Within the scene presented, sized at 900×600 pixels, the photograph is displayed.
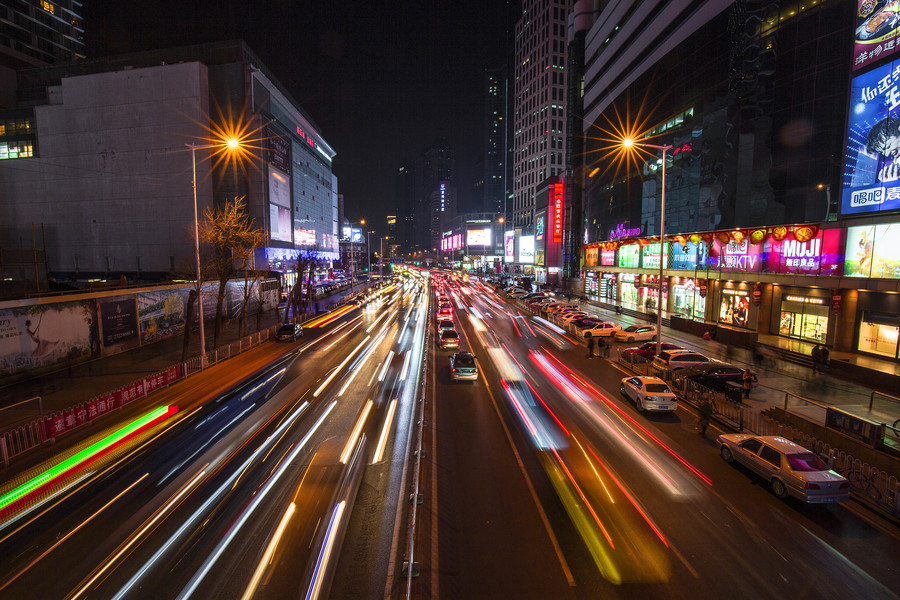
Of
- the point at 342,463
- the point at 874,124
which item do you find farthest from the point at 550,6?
the point at 342,463

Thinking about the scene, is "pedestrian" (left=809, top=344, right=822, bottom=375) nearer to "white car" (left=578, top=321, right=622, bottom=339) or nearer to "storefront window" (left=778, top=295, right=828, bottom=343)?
"storefront window" (left=778, top=295, right=828, bottom=343)

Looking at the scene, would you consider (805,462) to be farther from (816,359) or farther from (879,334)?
(879,334)

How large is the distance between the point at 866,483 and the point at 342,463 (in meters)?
13.9

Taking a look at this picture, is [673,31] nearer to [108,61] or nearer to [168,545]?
[168,545]

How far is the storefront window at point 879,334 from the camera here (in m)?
21.2

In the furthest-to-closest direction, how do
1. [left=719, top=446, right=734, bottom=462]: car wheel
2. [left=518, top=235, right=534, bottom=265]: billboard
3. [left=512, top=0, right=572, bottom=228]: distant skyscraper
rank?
[left=518, top=235, right=534, bottom=265]: billboard, [left=512, top=0, right=572, bottom=228]: distant skyscraper, [left=719, top=446, right=734, bottom=462]: car wheel

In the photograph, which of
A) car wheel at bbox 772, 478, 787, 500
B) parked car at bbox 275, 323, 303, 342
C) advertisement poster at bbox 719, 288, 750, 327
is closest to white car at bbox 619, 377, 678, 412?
car wheel at bbox 772, 478, 787, 500

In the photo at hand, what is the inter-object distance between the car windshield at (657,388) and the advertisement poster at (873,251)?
46.8ft

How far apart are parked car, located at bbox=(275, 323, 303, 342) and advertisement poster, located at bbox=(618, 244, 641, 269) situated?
119 feet

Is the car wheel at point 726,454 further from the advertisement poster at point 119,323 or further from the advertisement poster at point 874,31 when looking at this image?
the advertisement poster at point 119,323

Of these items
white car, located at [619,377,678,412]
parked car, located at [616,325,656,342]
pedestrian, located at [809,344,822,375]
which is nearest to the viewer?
white car, located at [619,377,678,412]

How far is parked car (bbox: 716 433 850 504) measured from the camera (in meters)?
9.66

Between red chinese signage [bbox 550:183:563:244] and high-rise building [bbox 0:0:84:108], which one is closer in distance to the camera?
red chinese signage [bbox 550:183:563:244]

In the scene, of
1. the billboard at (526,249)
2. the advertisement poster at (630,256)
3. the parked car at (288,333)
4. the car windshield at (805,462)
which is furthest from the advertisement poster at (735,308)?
the billboard at (526,249)
